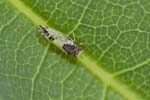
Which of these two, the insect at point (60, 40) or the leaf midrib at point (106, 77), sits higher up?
the insect at point (60, 40)

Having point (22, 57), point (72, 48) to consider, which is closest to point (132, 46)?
point (72, 48)

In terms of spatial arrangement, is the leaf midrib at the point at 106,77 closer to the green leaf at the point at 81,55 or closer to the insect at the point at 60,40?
the green leaf at the point at 81,55

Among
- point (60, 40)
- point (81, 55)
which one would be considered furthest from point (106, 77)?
point (60, 40)

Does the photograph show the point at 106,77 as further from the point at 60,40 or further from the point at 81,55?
the point at 60,40

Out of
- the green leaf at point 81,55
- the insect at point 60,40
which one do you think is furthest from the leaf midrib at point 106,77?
the insect at point 60,40

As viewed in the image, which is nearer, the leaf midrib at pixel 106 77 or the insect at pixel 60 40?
the leaf midrib at pixel 106 77

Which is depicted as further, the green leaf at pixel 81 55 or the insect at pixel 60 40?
the insect at pixel 60 40
